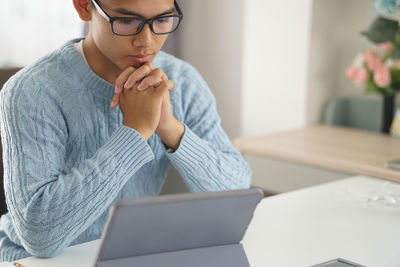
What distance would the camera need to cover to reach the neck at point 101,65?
1410mm

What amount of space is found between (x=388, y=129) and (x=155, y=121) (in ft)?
5.56

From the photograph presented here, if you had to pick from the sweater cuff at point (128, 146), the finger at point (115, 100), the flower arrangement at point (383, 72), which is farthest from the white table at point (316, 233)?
the flower arrangement at point (383, 72)

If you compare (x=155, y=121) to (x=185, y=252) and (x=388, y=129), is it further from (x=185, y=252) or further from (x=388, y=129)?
(x=388, y=129)

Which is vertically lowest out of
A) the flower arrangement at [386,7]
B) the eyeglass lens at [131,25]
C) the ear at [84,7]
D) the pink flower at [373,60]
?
the pink flower at [373,60]

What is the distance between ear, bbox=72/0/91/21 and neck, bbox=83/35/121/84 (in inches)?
2.5

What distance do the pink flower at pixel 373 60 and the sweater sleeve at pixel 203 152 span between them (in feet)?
4.03

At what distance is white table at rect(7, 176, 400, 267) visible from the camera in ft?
3.77

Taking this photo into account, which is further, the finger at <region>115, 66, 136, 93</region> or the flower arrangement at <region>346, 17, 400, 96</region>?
the flower arrangement at <region>346, 17, 400, 96</region>

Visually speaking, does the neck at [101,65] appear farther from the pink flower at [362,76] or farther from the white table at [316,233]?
the pink flower at [362,76]

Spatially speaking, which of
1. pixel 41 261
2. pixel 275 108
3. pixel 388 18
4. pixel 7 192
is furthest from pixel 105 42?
pixel 275 108


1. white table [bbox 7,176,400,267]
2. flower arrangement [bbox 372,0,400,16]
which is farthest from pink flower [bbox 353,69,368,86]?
white table [bbox 7,176,400,267]

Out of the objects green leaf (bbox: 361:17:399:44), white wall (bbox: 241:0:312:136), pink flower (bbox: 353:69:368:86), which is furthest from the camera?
white wall (bbox: 241:0:312:136)

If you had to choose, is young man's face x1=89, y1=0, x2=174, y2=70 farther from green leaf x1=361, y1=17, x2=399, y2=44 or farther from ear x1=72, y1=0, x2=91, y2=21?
green leaf x1=361, y1=17, x2=399, y2=44

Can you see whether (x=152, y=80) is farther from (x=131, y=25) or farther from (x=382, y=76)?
(x=382, y=76)
